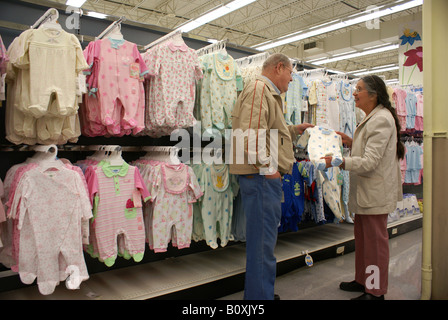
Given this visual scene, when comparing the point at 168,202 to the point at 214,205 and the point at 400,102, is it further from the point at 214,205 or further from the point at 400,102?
the point at 400,102

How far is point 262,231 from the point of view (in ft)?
8.47

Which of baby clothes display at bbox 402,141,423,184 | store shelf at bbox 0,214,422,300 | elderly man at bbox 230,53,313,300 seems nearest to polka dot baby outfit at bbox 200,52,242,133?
elderly man at bbox 230,53,313,300

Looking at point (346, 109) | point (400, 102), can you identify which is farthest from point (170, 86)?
point (400, 102)

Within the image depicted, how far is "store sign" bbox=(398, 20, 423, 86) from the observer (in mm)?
7285

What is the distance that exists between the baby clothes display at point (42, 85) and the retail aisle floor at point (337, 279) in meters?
2.08

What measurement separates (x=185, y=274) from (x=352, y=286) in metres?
1.60

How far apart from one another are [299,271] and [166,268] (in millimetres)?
1480

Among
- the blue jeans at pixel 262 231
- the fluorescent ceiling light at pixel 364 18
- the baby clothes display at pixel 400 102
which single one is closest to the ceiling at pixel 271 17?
the fluorescent ceiling light at pixel 364 18

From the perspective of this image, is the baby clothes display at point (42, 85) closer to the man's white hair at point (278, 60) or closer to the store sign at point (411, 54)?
the man's white hair at point (278, 60)

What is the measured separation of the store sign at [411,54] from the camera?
7.29 m

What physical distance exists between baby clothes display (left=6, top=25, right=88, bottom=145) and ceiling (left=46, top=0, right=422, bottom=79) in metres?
8.51

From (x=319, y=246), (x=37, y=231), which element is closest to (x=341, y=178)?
(x=319, y=246)

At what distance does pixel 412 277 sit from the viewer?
3641 mm
